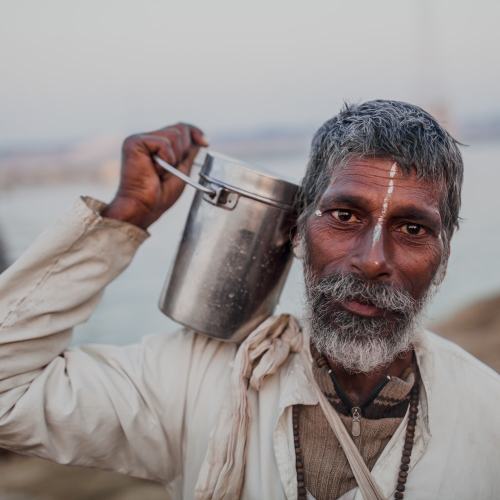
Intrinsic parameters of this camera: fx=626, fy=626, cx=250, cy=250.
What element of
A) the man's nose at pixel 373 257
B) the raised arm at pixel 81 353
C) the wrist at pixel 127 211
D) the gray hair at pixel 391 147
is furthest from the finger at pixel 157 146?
the man's nose at pixel 373 257

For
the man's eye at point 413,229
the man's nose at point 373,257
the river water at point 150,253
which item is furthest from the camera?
the river water at point 150,253

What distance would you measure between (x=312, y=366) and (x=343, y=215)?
498mm

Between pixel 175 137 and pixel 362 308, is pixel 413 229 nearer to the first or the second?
pixel 362 308

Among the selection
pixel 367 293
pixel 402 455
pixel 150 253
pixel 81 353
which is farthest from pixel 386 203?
pixel 150 253

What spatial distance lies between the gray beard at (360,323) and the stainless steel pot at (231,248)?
179 mm

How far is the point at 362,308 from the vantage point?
1792mm

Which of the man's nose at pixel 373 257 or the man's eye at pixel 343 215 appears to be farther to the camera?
the man's eye at pixel 343 215

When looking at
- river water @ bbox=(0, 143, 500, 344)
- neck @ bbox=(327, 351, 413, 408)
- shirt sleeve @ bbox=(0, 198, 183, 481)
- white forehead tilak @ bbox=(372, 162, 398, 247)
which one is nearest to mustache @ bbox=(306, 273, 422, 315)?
white forehead tilak @ bbox=(372, 162, 398, 247)

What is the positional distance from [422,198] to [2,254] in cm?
430

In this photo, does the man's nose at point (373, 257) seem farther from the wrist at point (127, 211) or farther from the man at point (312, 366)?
the wrist at point (127, 211)

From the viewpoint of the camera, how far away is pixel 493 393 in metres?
1.92

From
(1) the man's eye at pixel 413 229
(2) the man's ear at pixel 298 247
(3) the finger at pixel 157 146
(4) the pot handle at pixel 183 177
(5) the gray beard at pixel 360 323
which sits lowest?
(5) the gray beard at pixel 360 323

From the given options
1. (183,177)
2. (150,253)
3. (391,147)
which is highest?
(391,147)

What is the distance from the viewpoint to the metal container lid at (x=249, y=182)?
1.85 metres
